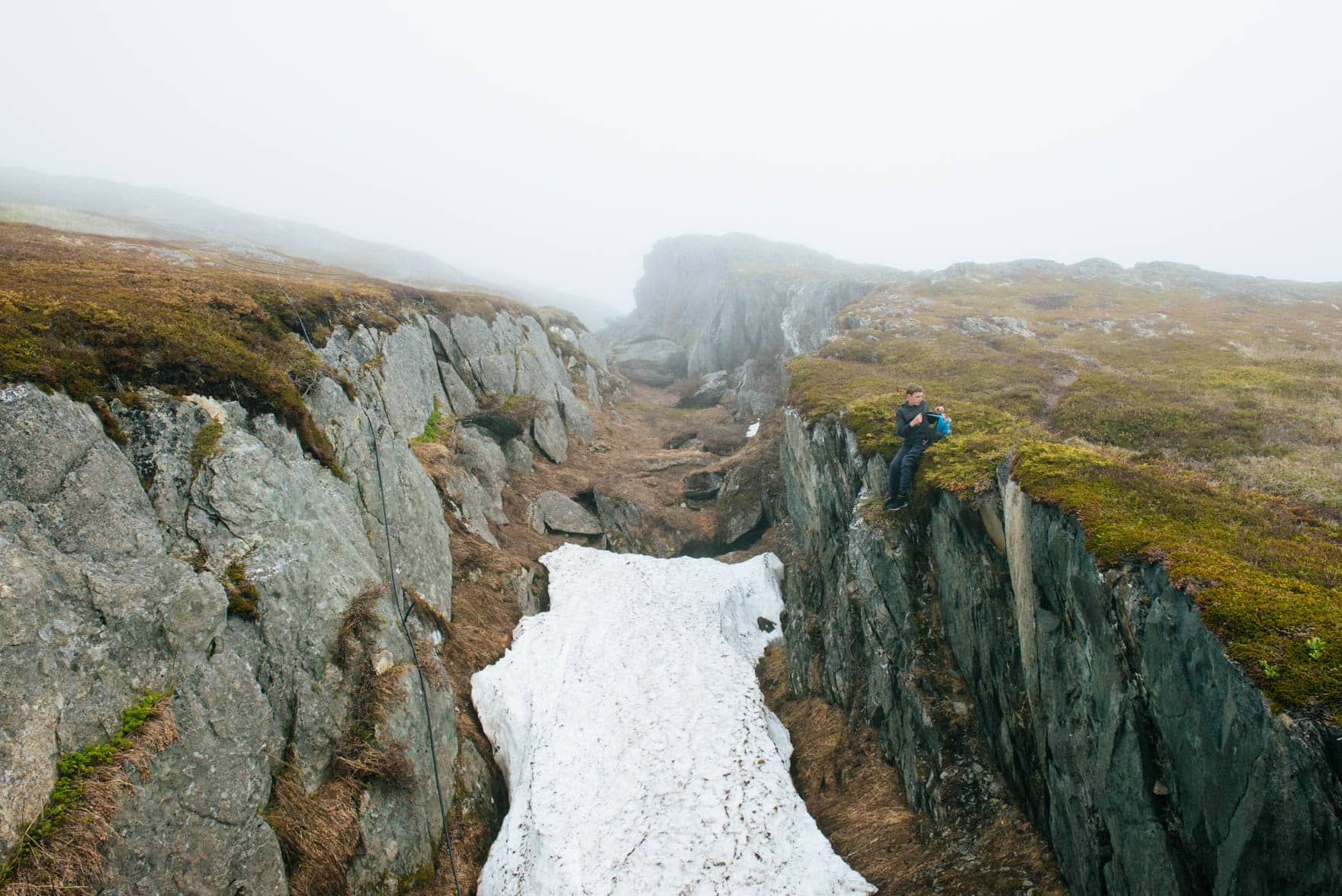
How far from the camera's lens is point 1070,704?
7.96 meters

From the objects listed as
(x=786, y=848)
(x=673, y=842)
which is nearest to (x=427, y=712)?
(x=673, y=842)

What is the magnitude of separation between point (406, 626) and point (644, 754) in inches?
255

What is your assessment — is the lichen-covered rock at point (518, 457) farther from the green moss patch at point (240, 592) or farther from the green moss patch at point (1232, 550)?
the green moss patch at point (1232, 550)

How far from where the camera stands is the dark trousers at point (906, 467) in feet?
40.6

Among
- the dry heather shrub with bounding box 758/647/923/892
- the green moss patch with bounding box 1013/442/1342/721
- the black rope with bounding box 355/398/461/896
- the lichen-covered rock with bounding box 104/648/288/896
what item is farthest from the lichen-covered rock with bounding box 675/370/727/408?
the lichen-covered rock with bounding box 104/648/288/896

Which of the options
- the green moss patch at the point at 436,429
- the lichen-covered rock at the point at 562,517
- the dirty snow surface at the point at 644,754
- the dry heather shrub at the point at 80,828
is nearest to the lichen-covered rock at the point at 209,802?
the dry heather shrub at the point at 80,828

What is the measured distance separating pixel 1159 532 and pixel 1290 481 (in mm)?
4433

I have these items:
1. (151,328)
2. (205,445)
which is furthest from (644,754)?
(151,328)

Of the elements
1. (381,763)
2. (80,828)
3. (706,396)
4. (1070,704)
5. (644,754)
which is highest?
(706,396)

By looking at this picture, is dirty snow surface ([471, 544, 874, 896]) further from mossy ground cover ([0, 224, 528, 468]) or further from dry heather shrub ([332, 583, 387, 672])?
mossy ground cover ([0, 224, 528, 468])

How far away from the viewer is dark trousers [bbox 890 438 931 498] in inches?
487

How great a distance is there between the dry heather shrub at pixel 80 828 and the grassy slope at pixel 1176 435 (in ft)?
41.5

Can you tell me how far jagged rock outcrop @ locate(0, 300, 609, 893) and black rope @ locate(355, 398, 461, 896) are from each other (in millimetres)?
166

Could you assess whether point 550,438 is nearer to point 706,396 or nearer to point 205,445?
point 205,445
